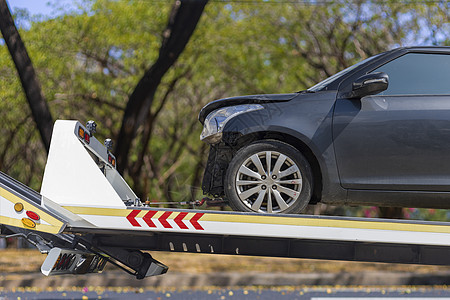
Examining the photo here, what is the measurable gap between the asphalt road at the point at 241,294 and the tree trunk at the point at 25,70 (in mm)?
2717

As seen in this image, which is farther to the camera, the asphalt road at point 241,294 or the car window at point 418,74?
the asphalt road at point 241,294

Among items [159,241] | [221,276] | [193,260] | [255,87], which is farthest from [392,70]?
[255,87]

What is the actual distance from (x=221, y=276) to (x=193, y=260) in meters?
3.35

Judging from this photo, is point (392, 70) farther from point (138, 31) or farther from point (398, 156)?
point (138, 31)

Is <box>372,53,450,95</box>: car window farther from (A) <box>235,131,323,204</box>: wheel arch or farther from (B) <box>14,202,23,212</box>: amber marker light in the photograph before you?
(B) <box>14,202,23,212</box>: amber marker light

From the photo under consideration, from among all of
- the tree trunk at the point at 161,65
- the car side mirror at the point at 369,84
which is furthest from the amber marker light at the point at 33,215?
the tree trunk at the point at 161,65

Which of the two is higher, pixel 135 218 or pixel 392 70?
pixel 392 70

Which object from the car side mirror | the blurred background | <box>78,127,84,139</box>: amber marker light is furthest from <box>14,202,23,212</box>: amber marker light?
the blurred background

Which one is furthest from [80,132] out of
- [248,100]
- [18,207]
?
[248,100]

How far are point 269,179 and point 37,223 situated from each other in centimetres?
176

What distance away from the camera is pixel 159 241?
4281 mm

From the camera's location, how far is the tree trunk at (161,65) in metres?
9.80

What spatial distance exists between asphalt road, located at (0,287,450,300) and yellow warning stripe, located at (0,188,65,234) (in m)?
5.10

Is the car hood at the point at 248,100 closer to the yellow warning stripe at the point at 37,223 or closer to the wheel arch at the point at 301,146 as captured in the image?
the wheel arch at the point at 301,146
